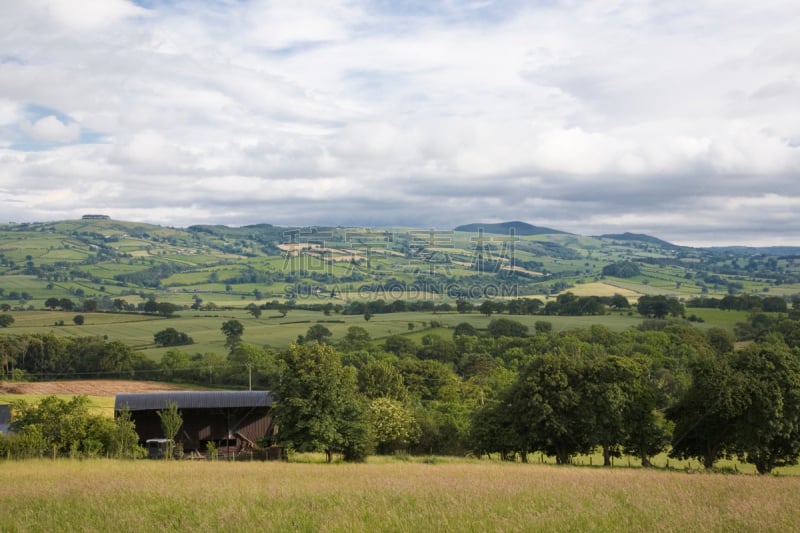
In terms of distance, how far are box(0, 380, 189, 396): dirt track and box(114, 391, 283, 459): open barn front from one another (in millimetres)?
24860

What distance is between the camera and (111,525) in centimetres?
1294

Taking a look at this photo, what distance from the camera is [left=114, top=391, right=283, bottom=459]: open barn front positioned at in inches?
1918

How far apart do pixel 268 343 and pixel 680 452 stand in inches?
3662

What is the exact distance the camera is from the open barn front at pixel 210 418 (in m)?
48.7

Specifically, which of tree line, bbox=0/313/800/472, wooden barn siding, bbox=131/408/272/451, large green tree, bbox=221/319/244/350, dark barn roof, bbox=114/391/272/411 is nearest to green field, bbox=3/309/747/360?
large green tree, bbox=221/319/244/350

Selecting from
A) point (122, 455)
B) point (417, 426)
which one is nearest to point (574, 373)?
point (417, 426)

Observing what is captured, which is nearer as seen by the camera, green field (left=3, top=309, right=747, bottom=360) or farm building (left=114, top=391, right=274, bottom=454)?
farm building (left=114, top=391, right=274, bottom=454)

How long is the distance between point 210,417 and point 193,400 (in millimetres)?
2683

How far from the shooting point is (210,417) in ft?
170

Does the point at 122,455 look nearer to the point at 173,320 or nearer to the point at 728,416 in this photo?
the point at 728,416

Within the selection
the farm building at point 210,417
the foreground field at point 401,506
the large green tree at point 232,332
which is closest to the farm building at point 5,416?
the farm building at point 210,417

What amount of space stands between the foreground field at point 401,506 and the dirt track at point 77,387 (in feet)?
180

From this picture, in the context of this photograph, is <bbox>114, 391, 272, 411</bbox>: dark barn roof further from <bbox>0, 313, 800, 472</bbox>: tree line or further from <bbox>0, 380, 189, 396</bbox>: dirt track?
<bbox>0, 380, 189, 396</bbox>: dirt track

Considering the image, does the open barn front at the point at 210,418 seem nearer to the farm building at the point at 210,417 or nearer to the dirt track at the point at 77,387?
the farm building at the point at 210,417
